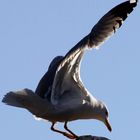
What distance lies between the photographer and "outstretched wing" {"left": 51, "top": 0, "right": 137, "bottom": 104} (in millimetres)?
9641

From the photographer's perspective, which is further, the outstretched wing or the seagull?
the outstretched wing

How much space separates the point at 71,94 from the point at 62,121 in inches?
20.4

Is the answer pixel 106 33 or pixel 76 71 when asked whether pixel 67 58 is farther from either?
pixel 106 33

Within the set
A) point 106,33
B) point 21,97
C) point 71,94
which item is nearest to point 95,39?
point 106,33

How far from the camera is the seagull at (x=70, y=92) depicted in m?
9.38

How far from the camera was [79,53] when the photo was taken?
380 inches

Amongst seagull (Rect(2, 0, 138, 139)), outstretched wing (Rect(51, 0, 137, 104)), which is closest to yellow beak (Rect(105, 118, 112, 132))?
seagull (Rect(2, 0, 138, 139))

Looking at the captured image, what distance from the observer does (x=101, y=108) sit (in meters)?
10.4

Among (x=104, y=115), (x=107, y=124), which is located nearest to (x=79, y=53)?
(x=104, y=115)

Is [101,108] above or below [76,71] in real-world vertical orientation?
below

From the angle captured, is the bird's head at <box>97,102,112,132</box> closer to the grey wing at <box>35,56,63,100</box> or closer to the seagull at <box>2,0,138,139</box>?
the seagull at <box>2,0,138,139</box>

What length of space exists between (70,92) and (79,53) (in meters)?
0.84

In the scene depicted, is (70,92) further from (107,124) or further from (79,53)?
(107,124)

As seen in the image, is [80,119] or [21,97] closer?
[21,97]
